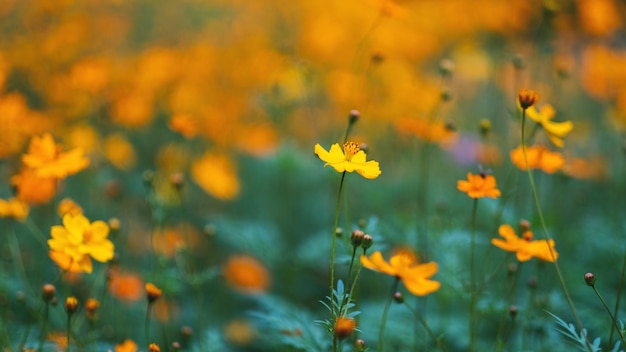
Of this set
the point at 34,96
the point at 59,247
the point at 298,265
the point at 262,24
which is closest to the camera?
the point at 59,247

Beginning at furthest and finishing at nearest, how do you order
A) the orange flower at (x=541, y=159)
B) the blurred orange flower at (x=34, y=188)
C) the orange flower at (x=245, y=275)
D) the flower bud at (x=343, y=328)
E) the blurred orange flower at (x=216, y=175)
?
1. the blurred orange flower at (x=216, y=175)
2. the orange flower at (x=245, y=275)
3. the blurred orange flower at (x=34, y=188)
4. the orange flower at (x=541, y=159)
5. the flower bud at (x=343, y=328)

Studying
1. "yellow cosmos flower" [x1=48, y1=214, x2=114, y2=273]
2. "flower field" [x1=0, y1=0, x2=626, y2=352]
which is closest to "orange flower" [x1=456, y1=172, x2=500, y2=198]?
"flower field" [x1=0, y1=0, x2=626, y2=352]

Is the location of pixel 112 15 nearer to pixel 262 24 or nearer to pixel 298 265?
pixel 262 24

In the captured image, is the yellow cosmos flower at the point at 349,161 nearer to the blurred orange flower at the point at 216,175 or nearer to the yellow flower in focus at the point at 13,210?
the yellow flower in focus at the point at 13,210

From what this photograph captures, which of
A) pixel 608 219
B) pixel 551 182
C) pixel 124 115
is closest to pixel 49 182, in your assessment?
pixel 124 115

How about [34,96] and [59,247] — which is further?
[34,96]

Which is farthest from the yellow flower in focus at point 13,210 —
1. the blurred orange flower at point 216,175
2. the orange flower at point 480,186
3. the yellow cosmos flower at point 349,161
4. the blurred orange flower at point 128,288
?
the blurred orange flower at point 216,175

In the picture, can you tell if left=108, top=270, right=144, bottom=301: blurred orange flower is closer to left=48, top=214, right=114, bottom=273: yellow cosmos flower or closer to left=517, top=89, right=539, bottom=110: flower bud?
left=48, top=214, right=114, bottom=273: yellow cosmos flower
